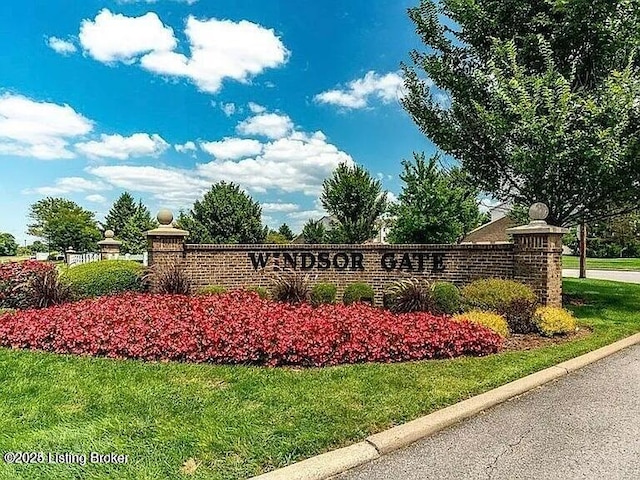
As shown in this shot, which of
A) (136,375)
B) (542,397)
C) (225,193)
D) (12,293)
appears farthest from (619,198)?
(225,193)

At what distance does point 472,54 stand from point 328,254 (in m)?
Answer: 5.88

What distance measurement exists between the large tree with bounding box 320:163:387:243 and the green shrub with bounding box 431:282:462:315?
480 inches

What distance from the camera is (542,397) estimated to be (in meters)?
4.67

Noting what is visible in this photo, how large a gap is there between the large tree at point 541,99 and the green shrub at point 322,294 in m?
4.52

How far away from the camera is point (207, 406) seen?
4109 millimetres

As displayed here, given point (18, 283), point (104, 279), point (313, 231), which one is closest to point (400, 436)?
point (104, 279)

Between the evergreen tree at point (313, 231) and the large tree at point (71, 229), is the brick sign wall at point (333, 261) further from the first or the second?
the large tree at point (71, 229)

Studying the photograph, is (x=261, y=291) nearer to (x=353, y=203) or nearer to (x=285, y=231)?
(x=353, y=203)

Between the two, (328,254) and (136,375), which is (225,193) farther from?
(136,375)

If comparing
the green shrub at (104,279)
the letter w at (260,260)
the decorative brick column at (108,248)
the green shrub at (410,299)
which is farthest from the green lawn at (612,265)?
the green shrub at (104,279)

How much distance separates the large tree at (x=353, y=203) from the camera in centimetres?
2053

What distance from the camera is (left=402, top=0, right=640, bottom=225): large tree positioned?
902 cm

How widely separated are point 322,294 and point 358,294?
0.88m

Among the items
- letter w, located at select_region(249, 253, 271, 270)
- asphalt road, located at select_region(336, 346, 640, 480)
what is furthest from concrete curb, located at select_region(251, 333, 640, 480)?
letter w, located at select_region(249, 253, 271, 270)
